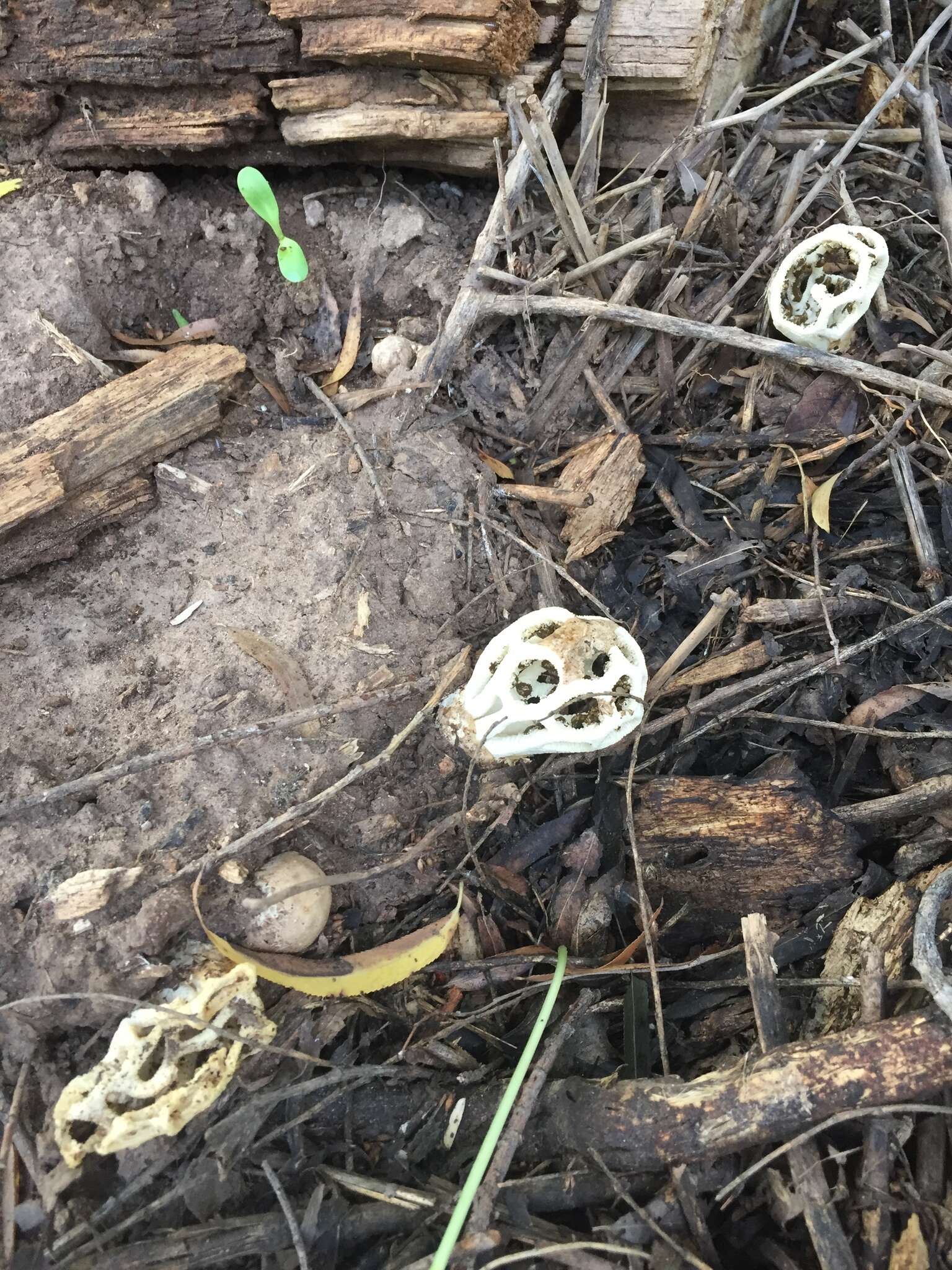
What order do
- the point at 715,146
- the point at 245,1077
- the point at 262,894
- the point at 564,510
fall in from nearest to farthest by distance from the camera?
the point at 245,1077, the point at 262,894, the point at 564,510, the point at 715,146

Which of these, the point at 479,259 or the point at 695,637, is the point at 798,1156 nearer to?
the point at 695,637

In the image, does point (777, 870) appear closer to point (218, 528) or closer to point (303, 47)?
point (218, 528)

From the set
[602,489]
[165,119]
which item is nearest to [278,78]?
[165,119]

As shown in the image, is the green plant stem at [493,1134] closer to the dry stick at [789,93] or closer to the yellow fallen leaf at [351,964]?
the yellow fallen leaf at [351,964]

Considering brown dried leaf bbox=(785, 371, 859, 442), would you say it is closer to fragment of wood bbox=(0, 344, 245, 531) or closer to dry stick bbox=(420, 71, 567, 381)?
dry stick bbox=(420, 71, 567, 381)

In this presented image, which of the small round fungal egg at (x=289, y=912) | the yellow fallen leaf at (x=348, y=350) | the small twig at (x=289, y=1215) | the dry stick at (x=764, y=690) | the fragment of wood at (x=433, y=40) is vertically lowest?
the small twig at (x=289, y=1215)

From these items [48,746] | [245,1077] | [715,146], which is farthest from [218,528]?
[715,146]

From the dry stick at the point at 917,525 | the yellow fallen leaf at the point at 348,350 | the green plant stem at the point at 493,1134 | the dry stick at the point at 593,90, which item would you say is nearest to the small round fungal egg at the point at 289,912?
the green plant stem at the point at 493,1134
